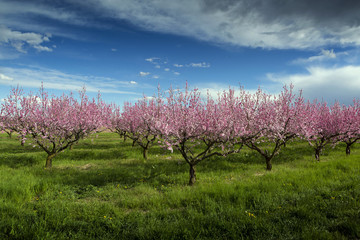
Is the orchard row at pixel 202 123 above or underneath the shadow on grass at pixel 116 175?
above

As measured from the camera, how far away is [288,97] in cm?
1781

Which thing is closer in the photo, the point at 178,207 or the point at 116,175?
the point at 178,207

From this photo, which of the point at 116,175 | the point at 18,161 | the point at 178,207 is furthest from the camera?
the point at 18,161

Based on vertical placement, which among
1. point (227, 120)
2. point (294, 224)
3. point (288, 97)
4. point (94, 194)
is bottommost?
point (94, 194)

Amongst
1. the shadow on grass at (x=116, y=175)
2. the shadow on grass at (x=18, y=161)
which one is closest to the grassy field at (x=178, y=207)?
the shadow on grass at (x=116, y=175)

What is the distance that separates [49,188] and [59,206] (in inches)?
145

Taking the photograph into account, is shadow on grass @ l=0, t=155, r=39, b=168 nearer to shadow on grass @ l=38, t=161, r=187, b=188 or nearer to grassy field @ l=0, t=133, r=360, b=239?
grassy field @ l=0, t=133, r=360, b=239

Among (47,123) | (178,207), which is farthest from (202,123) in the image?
(47,123)

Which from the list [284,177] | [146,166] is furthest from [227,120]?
[146,166]

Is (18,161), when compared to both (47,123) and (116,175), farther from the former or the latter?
(116,175)

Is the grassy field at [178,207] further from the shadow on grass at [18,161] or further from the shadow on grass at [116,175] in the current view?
the shadow on grass at [18,161]

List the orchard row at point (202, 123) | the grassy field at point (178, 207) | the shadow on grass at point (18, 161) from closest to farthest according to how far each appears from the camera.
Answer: the grassy field at point (178, 207) < the orchard row at point (202, 123) < the shadow on grass at point (18, 161)

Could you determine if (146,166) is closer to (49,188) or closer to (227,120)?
(49,188)

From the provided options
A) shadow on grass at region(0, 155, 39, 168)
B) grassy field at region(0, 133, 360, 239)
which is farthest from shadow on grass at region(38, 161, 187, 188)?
shadow on grass at region(0, 155, 39, 168)
